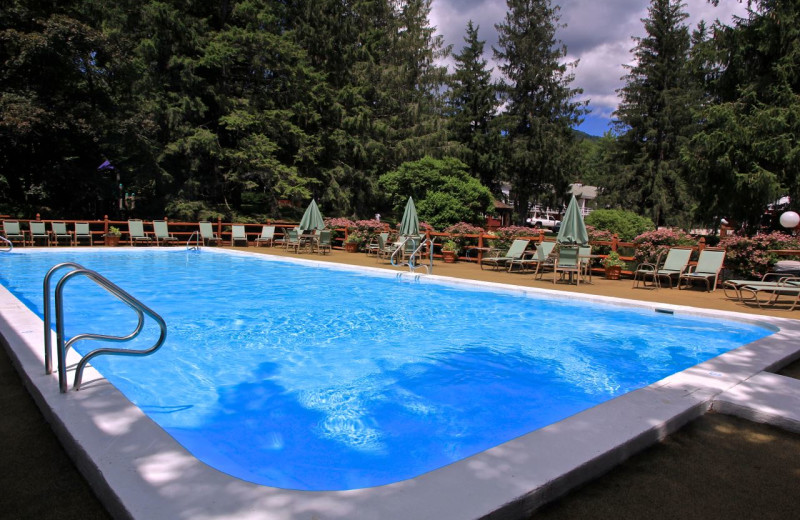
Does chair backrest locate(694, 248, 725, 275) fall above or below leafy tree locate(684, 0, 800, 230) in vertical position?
below

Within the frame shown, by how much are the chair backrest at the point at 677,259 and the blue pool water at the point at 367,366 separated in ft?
10.8

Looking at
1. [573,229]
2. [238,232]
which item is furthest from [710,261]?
[238,232]

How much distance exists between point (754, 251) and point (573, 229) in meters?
3.60

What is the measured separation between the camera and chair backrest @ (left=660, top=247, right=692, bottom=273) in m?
10.2

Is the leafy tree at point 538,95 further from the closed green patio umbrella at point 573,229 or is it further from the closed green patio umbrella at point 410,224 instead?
the closed green patio umbrella at point 573,229

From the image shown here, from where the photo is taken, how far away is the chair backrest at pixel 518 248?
500 inches

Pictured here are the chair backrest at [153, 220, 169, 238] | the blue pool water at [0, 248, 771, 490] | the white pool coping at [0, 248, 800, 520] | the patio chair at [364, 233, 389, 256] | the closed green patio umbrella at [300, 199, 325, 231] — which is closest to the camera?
the white pool coping at [0, 248, 800, 520]

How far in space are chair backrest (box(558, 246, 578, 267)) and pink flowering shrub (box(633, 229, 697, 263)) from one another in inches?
84.3

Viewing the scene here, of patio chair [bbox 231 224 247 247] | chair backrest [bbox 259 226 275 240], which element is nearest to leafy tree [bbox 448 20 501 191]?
chair backrest [bbox 259 226 275 240]

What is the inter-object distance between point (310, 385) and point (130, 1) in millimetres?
26893

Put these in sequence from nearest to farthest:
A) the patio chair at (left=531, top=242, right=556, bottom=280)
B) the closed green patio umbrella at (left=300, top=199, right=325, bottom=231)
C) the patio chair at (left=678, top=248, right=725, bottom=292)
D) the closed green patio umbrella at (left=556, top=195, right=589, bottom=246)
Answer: the patio chair at (left=678, top=248, right=725, bottom=292) < the closed green patio umbrella at (left=556, top=195, right=589, bottom=246) < the patio chair at (left=531, top=242, right=556, bottom=280) < the closed green patio umbrella at (left=300, top=199, right=325, bottom=231)

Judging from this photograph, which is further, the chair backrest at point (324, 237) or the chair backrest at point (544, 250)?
the chair backrest at point (324, 237)

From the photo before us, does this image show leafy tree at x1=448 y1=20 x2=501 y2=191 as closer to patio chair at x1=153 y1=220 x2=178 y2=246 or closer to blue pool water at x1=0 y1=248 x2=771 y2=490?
patio chair at x1=153 y1=220 x2=178 y2=246

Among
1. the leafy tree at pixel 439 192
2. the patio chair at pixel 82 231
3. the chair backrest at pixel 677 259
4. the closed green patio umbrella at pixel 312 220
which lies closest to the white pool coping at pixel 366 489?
the chair backrest at pixel 677 259
